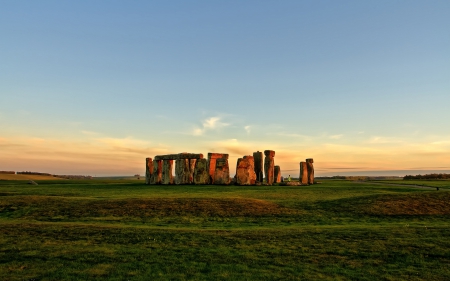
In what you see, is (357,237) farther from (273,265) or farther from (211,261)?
(211,261)

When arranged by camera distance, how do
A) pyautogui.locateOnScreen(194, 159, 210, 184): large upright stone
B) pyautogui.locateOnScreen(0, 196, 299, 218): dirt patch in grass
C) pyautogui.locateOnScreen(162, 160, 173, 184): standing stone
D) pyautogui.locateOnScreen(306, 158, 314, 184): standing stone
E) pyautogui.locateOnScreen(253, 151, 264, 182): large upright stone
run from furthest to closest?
pyautogui.locateOnScreen(306, 158, 314, 184): standing stone, pyautogui.locateOnScreen(253, 151, 264, 182): large upright stone, pyautogui.locateOnScreen(162, 160, 173, 184): standing stone, pyautogui.locateOnScreen(194, 159, 210, 184): large upright stone, pyautogui.locateOnScreen(0, 196, 299, 218): dirt patch in grass

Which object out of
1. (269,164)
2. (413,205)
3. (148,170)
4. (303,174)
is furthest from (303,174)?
(413,205)

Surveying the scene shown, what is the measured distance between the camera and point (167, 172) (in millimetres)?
44406

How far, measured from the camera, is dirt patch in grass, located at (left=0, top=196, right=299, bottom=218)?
19.8 meters

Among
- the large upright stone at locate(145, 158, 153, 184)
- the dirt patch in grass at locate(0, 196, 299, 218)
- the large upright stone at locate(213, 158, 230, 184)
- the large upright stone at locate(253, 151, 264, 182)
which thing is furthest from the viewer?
the large upright stone at locate(145, 158, 153, 184)

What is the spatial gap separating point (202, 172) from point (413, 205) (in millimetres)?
24845

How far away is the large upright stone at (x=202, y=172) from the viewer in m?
41.8

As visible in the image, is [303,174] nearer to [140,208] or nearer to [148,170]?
[148,170]

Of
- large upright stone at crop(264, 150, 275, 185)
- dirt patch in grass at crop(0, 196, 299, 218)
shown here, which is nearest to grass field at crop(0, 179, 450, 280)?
dirt patch in grass at crop(0, 196, 299, 218)

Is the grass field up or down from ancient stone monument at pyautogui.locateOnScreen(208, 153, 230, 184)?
down

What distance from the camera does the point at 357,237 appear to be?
13305 millimetres

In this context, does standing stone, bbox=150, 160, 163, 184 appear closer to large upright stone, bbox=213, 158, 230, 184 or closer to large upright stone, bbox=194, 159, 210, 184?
large upright stone, bbox=194, 159, 210, 184

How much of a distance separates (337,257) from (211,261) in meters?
3.84

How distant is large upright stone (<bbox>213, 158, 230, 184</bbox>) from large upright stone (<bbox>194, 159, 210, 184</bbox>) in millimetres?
1340
